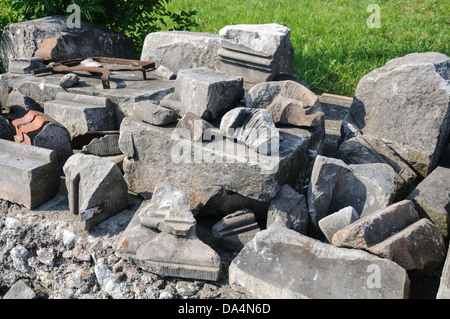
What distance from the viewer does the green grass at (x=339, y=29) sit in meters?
6.07

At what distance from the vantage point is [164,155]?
3.08 m

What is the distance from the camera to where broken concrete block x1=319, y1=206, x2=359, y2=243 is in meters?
2.60

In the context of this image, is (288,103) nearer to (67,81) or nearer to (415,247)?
(415,247)

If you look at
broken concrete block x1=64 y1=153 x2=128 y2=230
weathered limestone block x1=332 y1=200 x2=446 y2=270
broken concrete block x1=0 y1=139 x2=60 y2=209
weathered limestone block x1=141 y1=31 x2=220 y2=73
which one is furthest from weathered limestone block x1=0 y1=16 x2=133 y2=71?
weathered limestone block x1=332 y1=200 x2=446 y2=270

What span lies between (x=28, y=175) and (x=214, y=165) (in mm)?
1224

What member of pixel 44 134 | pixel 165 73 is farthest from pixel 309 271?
pixel 165 73

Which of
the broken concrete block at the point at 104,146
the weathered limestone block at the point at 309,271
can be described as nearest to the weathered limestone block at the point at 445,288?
the weathered limestone block at the point at 309,271

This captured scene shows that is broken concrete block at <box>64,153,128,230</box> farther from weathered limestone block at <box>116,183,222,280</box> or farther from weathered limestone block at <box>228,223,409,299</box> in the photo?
weathered limestone block at <box>228,223,409,299</box>

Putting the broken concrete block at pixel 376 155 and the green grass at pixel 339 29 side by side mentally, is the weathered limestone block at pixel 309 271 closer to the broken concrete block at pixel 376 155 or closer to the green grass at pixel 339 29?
the broken concrete block at pixel 376 155

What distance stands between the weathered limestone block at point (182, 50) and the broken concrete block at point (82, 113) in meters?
1.03

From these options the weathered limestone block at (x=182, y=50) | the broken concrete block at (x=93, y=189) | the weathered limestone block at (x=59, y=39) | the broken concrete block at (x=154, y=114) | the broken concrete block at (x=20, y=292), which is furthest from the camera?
the weathered limestone block at (x=59, y=39)

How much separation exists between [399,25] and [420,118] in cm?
462

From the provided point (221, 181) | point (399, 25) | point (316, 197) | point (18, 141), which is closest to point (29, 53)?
point (18, 141)

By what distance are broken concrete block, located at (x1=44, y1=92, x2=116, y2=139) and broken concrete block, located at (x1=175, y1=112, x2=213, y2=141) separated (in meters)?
0.97
